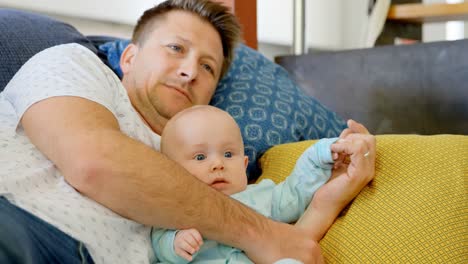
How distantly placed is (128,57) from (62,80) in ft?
1.50

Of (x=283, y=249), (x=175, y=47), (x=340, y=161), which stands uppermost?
(x=175, y=47)

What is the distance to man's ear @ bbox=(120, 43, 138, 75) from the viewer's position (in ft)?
5.37

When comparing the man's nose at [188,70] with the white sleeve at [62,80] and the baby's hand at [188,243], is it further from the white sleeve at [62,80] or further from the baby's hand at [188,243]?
the baby's hand at [188,243]

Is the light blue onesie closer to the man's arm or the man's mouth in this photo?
the man's arm

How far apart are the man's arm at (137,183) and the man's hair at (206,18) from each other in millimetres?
Answer: 572

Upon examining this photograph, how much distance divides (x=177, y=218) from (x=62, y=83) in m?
0.36

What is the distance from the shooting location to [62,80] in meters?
1.20

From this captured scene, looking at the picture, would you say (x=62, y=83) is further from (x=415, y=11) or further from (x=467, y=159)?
(x=415, y=11)

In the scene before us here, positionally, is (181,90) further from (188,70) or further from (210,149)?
(210,149)

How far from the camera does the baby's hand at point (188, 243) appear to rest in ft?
3.43

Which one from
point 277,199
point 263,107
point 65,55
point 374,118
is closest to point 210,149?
point 277,199

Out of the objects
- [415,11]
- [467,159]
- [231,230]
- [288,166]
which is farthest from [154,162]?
[415,11]

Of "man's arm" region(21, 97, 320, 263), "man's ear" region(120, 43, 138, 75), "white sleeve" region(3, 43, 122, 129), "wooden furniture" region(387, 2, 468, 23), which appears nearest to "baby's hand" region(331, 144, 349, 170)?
"man's arm" region(21, 97, 320, 263)

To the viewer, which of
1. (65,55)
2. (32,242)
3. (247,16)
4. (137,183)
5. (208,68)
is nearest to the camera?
(32,242)
